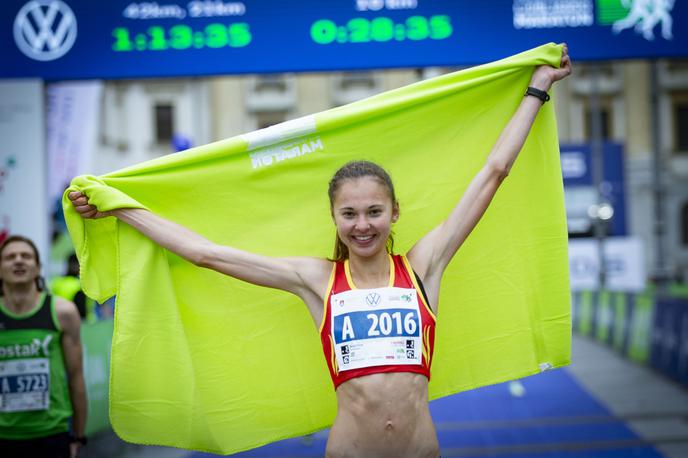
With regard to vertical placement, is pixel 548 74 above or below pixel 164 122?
below

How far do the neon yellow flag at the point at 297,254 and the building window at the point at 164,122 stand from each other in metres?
37.7

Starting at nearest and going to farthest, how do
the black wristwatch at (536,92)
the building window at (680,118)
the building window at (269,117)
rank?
the black wristwatch at (536,92) → the building window at (269,117) → the building window at (680,118)

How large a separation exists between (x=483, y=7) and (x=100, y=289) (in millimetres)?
4403

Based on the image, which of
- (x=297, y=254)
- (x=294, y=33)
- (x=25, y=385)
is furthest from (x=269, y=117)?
(x=297, y=254)

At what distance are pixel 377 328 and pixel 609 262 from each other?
24397 mm

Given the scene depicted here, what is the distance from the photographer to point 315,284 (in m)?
3.84

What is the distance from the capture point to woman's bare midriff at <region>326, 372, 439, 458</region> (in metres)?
3.61

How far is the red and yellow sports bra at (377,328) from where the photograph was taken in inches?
144

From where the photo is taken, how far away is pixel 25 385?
5047mm

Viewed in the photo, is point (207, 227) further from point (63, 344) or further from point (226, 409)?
point (63, 344)

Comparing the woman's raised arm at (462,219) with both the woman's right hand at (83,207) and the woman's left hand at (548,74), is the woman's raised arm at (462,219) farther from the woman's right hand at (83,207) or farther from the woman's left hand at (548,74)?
the woman's right hand at (83,207)

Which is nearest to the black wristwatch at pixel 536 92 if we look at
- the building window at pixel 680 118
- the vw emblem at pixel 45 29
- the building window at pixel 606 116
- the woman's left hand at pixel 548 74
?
the woman's left hand at pixel 548 74

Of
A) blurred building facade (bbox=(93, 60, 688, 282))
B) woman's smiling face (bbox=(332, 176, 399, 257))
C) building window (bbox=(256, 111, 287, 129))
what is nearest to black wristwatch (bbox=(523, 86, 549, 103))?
woman's smiling face (bbox=(332, 176, 399, 257))

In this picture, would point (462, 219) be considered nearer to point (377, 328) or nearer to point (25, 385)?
point (377, 328)
